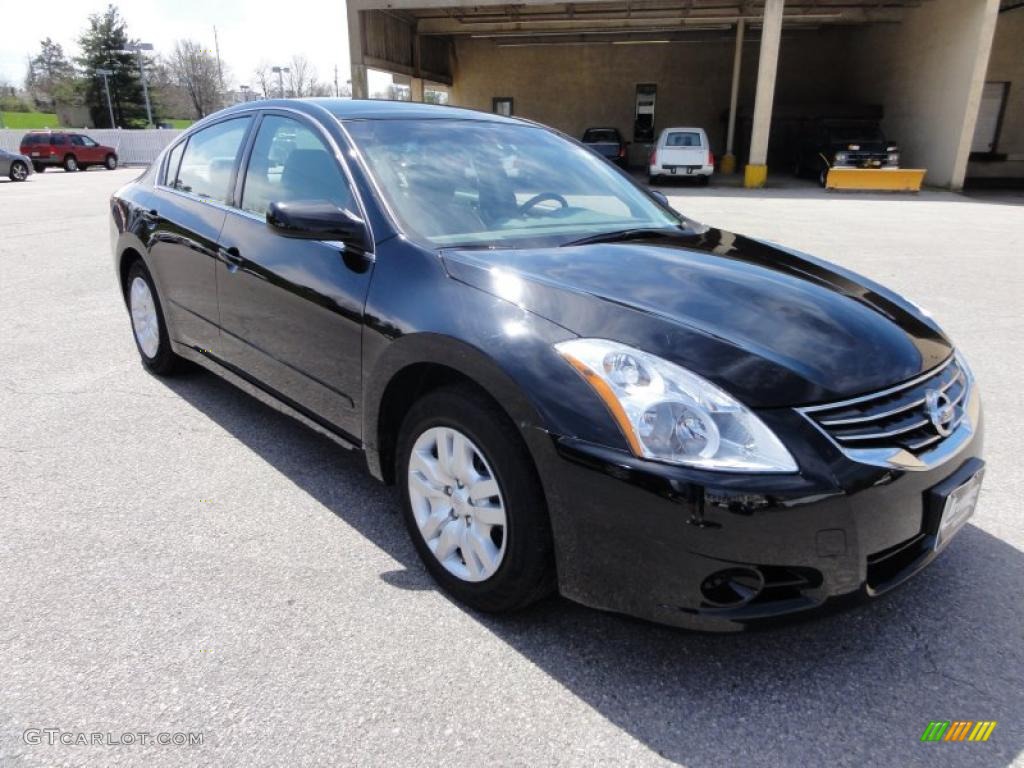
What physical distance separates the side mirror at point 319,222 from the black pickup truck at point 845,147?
2125cm

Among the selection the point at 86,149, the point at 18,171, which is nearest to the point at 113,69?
the point at 86,149

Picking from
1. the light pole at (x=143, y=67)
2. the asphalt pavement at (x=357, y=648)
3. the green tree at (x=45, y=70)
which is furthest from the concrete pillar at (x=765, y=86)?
the green tree at (x=45, y=70)

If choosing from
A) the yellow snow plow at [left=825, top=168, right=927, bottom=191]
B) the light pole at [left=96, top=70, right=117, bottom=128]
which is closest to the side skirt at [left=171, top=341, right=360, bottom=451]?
the yellow snow plow at [left=825, top=168, right=927, bottom=191]

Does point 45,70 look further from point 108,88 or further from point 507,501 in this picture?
point 507,501

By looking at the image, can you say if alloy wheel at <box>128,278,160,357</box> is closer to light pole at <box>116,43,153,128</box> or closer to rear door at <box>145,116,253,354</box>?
rear door at <box>145,116,253,354</box>

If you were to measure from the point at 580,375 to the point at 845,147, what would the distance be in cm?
2251

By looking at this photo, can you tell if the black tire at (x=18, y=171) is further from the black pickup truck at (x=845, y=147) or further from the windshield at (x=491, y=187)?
the windshield at (x=491, y=187)

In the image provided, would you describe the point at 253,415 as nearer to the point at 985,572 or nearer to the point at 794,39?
the point at 985,572

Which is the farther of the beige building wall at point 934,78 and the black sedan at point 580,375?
the beige building wall at point 934,78

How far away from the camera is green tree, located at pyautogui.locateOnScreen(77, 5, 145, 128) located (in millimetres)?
52656

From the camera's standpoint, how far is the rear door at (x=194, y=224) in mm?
3588

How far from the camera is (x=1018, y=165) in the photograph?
26.8 m

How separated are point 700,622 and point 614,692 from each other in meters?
A: 0.36

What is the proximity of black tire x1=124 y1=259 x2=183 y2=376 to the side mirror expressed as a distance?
6.60 ft
